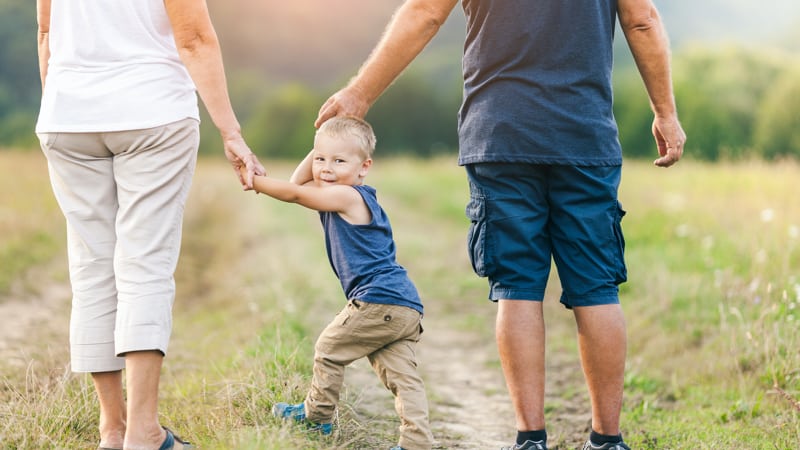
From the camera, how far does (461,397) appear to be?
15.0 ft

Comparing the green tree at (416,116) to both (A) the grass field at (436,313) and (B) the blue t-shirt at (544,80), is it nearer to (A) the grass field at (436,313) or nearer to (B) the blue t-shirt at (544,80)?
(A) the grass field at (436,313)

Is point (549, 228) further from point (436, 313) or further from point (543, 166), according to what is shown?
point (436, 313)

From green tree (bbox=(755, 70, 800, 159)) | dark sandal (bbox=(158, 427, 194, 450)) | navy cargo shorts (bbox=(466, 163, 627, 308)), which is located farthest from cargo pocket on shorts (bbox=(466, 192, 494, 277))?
green tree (bbox=(755, 70, 800, 159))

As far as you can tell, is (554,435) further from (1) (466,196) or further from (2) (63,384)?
(1) (466,196)

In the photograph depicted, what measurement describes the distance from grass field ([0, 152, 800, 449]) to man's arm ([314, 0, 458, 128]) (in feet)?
3.82

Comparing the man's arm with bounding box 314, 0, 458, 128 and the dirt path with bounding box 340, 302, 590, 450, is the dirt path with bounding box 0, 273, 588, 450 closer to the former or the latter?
the dirt path with bounding box 340, 302, 590, 450

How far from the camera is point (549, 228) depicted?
3211 mm

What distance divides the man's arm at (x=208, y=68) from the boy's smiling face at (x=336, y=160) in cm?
22

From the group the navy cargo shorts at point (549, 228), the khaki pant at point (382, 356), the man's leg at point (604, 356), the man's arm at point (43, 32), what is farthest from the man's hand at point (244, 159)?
the man's leg at point (604, 356)

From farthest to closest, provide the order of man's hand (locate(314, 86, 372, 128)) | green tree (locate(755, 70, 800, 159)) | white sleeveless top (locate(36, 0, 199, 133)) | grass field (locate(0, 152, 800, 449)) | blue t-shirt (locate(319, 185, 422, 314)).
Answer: green tree (locate(755, 70, 800, 159)) → grass field (locate(0, 152, 800, 449)) → man's hand (locate(314, 86, 372, 128)) → blue t-shirt (locate(319, 185, 422, 314)) → white sleeveless top (locate(36, 0, 199, 133))

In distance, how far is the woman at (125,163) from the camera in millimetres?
2881

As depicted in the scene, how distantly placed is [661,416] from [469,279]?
3.78 metres

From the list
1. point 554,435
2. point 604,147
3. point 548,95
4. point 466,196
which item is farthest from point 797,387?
point 466,196

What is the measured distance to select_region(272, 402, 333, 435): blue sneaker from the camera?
3244 millimetres
